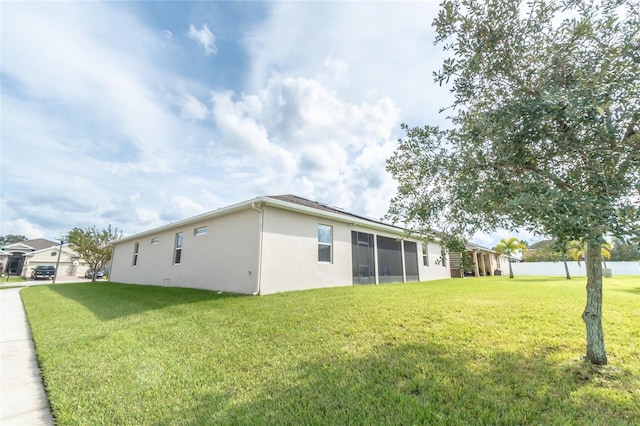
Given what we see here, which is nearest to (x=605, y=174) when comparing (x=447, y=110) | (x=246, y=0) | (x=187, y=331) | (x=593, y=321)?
(x=593, y=321)

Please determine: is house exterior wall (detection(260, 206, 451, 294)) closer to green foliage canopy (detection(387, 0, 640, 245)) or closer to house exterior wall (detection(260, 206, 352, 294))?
house exterior wall (detection(260, 206, 352, 294))

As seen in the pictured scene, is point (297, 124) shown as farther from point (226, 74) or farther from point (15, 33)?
point (15, 33)

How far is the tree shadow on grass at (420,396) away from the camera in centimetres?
231

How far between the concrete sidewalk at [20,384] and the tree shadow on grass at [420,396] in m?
1.53

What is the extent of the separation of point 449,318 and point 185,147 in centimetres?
1252

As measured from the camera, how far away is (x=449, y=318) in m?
5.52

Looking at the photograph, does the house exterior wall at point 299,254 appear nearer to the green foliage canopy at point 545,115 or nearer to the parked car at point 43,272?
the green foliage canopy at point 545,115

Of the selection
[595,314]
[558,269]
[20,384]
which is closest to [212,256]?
[20,384]

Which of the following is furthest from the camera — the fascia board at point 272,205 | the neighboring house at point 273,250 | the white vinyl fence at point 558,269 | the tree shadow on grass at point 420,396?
the white vinyl fence at point 558,269

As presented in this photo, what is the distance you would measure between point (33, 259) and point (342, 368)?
154 ft

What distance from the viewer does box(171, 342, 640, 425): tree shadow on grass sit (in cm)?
231

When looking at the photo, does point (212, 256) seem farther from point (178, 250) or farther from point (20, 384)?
point (20, 384)

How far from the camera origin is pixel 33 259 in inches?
1316

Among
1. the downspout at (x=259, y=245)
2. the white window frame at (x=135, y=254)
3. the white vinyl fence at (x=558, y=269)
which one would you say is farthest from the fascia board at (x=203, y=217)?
the white vinyl fence at (x=558, y=269)
